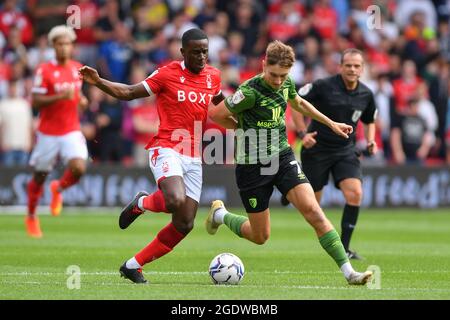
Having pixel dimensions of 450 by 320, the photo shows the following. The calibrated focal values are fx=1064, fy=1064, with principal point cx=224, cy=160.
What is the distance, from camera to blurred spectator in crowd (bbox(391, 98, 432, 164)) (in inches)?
965

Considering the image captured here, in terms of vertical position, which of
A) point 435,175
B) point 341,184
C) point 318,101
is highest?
point 318,101

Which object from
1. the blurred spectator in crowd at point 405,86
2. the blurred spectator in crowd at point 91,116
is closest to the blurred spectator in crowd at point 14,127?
the blurred spectator in crowd at point 91,116

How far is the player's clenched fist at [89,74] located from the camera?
10.4m

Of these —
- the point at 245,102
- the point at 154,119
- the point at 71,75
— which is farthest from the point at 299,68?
the point at 245,102

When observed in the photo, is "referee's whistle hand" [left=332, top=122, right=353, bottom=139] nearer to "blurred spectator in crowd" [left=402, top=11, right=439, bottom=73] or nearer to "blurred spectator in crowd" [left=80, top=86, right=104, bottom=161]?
"blurred spectator in crowd" [left=80, top=86, right=104, bottom=161]

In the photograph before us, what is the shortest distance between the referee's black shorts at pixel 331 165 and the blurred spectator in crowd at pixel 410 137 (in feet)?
34.7

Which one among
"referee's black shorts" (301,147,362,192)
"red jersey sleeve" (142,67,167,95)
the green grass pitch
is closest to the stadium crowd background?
the green grass pitch

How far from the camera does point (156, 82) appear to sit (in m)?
11.1

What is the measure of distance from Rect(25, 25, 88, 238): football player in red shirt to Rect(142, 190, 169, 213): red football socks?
5.73 m

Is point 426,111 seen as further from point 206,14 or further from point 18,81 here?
point 18,81

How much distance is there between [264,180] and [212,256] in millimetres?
3415

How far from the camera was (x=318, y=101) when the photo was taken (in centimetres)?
1433

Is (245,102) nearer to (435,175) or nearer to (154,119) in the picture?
(154,119)
